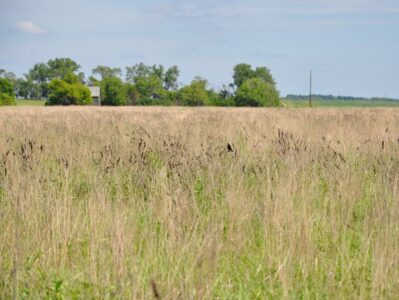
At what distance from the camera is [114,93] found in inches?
3738

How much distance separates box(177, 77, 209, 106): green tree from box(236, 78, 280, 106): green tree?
5448 millimetres

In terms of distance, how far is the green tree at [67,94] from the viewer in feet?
272

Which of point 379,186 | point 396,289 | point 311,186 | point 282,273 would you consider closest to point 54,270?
point 282,273

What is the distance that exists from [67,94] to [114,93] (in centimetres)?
1313

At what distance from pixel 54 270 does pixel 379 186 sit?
10.1ft

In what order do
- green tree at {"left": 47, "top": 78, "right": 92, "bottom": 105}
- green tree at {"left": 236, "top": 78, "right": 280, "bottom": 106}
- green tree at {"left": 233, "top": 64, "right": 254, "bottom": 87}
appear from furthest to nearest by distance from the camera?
green tree at {"left": 233, "top": 64, "right": 254, "bottom": 87}
green tree at {"left": 236, "top": 78, "right": 280, "bottom": 106}
green tree at {"left": 47, "top": 78, "right": 92, "bottom": 105}

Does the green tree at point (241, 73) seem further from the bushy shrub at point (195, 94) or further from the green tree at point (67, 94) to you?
the green tree at point (67, 94)

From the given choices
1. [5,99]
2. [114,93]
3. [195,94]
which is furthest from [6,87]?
[195,94]

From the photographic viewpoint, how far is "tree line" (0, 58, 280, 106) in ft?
275

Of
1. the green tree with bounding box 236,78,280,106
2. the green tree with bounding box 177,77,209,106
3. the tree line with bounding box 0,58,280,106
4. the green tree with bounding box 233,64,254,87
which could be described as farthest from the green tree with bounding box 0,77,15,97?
the green tree with bounding box 233,64,254,87

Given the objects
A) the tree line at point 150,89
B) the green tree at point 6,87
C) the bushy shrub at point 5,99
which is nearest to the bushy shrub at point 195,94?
the tree line at point 150,89

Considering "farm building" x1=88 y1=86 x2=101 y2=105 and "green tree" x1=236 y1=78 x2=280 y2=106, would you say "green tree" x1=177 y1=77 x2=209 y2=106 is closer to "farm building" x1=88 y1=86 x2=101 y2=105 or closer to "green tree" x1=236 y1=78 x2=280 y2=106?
"green tree" x1=236 y1=78 x2=280 y2=106

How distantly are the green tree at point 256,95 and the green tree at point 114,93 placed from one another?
20.2 metres

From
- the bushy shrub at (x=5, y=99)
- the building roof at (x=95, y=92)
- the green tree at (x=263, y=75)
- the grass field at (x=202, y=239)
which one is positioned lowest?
the grass field at (x=202, y=239)
